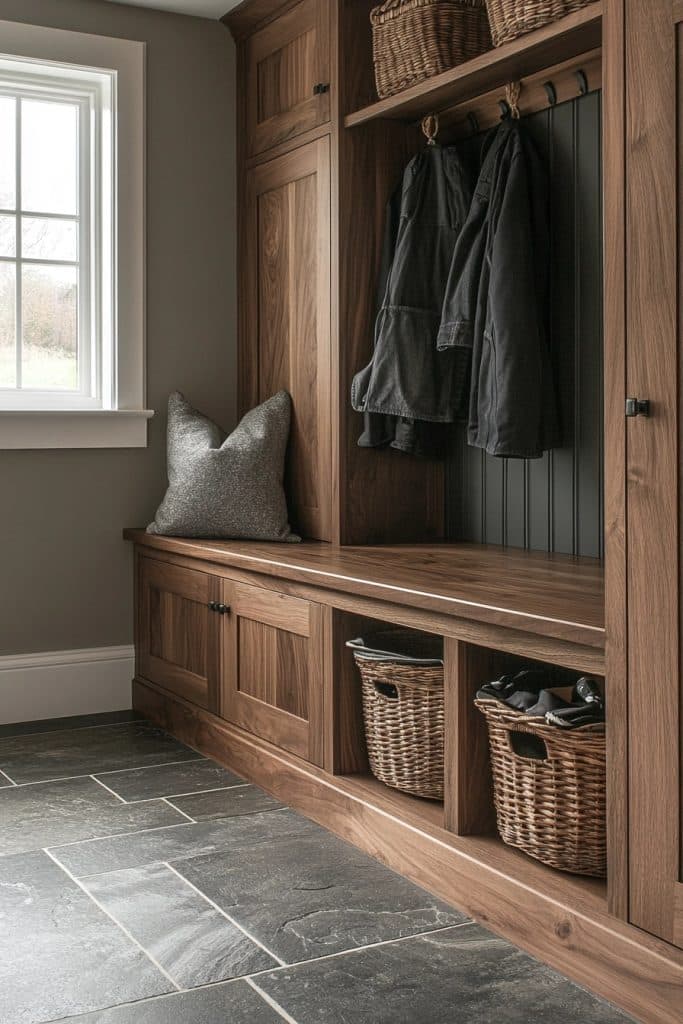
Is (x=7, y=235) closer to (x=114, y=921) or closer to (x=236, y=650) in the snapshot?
(x=236, y=650)

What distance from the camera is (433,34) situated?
9.25ft

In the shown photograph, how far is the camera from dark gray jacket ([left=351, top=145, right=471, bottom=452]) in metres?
3.08

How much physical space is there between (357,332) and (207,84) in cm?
124

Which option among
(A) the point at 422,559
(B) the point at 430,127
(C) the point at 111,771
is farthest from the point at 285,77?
(C) the point at 111,771

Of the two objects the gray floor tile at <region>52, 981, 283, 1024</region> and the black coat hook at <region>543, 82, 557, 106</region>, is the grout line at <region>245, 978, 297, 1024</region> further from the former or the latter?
the black coat hook at <region>543, 82, 557, 106</region>

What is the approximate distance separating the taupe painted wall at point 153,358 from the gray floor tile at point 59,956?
1.47 metres

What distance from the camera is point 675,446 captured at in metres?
1.73

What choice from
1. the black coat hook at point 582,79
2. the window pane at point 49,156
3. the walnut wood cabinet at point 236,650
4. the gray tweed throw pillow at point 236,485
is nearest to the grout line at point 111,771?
the walnut wood cabinet at point 236,650

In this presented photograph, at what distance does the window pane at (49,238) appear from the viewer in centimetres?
374

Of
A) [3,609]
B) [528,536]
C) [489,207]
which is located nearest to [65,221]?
[3,609]

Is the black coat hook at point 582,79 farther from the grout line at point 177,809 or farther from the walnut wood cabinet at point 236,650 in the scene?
the grout line at point 177,809

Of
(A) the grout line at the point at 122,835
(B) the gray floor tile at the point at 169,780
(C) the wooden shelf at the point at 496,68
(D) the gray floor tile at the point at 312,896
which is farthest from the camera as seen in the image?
(B) the gray floor tile at the point at 169,780

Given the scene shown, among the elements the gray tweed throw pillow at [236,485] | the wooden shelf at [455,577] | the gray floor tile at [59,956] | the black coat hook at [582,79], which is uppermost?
the black coat hook at [582,79]

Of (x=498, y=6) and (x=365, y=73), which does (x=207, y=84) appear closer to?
(x=365, y=73)
